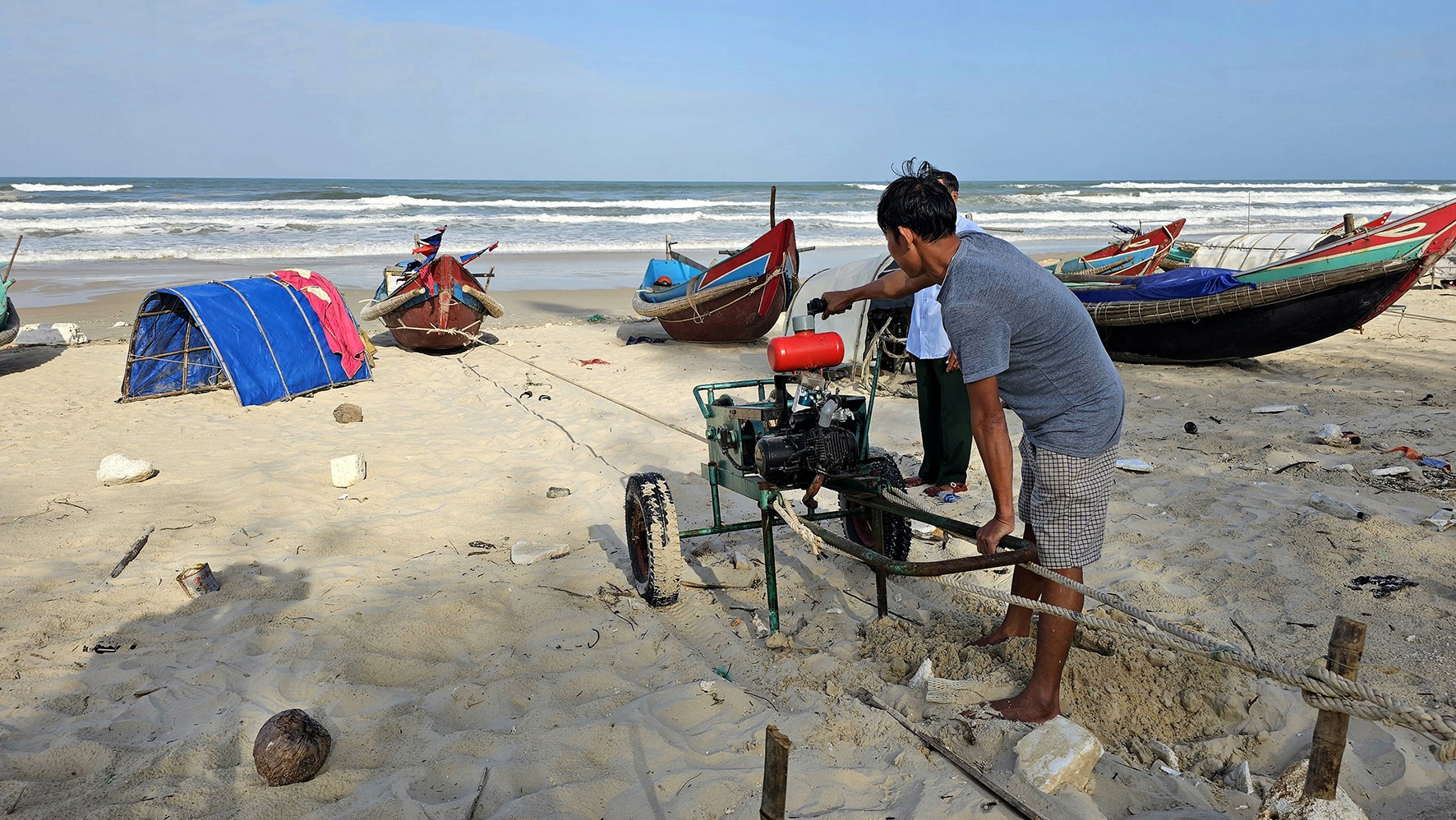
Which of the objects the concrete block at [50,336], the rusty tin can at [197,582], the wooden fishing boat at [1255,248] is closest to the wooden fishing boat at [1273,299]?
the wooden fishing boat at [1255,248]

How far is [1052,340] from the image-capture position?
2746mm

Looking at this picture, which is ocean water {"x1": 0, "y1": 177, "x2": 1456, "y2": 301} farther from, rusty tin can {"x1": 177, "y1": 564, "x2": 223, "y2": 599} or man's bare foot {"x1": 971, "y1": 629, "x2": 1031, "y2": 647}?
man's bare foot {"x1": 971, "y1": 629, "x2": 1031, "y2": 647}

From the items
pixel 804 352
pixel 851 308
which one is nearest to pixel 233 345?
pixel 851 308

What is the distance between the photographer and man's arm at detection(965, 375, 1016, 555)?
2.61m

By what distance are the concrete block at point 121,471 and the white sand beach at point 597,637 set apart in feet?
0.24

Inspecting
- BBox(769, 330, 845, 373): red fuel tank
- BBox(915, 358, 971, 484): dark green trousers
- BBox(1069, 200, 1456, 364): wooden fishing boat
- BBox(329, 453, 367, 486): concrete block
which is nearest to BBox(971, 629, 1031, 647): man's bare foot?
BBox(769, 330, 845, 373): red fuel tank

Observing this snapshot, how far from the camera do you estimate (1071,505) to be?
2.87 m

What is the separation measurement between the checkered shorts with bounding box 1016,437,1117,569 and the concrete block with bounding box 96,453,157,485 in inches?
244

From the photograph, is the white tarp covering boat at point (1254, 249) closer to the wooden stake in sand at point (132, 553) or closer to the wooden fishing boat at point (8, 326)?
the wooden stake in sand at point (132, 553)

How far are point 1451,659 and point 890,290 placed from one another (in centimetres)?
259

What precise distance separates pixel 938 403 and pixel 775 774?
12.9 feet

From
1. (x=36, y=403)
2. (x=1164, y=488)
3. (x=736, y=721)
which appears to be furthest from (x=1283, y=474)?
(x=36, y=403)

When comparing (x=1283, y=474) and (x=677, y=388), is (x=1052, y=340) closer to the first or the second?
(x=1283, y=474)

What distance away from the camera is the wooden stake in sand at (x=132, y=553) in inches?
173
